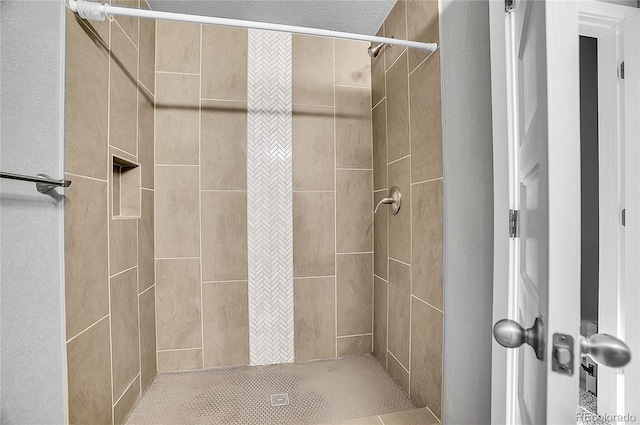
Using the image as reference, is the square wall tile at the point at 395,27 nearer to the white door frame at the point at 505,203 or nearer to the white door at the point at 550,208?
the white door frame at the point at 505,203

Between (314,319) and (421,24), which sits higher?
(421,24)

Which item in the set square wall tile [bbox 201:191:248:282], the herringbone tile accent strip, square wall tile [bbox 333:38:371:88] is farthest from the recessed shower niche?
square wall tile [bbox 333:38:371:88]

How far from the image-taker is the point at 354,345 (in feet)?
6.09

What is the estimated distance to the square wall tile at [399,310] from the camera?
1.46m

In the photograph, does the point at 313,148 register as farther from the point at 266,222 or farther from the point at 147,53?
the point at 147,53

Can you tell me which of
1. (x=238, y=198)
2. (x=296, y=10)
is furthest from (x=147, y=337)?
(x=296, y=10)

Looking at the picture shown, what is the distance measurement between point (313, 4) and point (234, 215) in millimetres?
1178

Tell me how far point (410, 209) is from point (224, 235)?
1013 mm

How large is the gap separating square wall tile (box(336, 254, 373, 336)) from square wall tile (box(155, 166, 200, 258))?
85cm

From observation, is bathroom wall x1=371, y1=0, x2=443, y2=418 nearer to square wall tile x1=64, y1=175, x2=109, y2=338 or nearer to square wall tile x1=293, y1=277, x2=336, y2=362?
square wall tile x1=293, y1=277, x2=336, y2=362

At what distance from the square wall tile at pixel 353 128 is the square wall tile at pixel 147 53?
3.35 ft

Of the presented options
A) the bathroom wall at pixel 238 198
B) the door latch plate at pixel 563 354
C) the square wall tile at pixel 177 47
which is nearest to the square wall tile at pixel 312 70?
Result: the bathroom wall at pixel 238 198

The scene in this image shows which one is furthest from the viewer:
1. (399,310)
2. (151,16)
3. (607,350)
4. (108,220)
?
(399,310)

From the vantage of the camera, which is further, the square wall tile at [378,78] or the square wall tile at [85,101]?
the square wall tile at [378,78]
